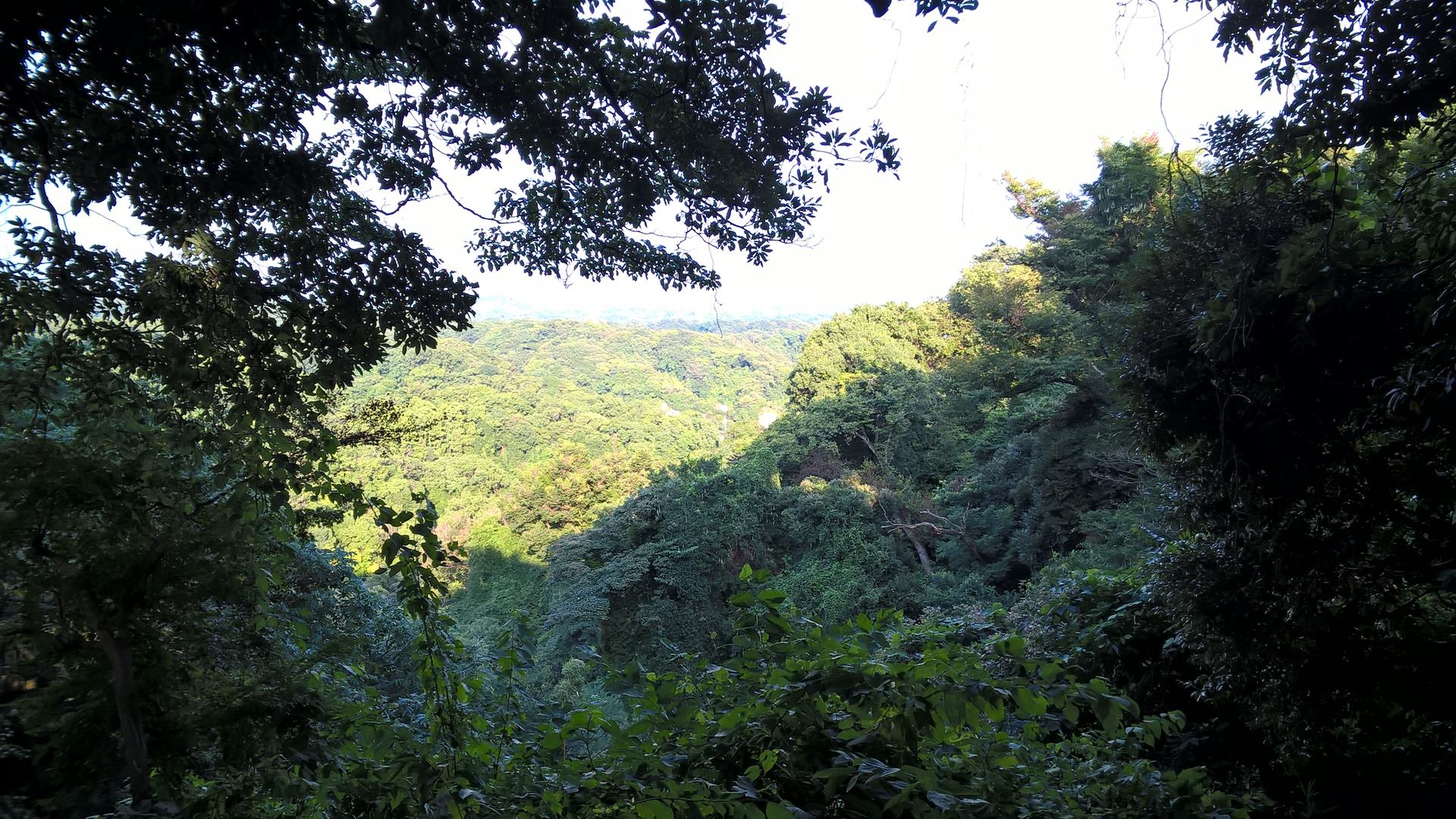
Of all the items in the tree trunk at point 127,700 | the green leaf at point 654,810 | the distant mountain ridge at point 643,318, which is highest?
the distant mountain ridge at point 643,318

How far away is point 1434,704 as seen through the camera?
2.69m

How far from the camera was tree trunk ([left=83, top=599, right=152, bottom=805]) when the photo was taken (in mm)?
2488

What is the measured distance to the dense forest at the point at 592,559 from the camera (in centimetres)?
175

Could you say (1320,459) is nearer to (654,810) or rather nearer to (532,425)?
(654,810)

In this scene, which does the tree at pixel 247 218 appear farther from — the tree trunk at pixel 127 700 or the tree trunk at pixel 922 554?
the tree trunk at pixel 922 554

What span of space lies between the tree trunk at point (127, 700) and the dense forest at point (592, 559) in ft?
0.07

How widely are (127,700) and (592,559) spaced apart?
172 centimetres

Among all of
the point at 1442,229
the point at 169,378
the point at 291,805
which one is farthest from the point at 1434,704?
the point at 169,378

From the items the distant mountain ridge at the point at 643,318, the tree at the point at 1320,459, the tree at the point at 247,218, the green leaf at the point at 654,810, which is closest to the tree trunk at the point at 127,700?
the tree at the point at 247,218

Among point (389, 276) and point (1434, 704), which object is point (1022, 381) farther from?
point (389, 276)

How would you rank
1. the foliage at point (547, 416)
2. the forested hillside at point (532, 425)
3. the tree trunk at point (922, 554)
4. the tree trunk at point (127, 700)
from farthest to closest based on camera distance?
the foliage at point (547, 416), the forested hillside at point (532, 425), the tree trunk at point (922, 554), the tree trunk at point (127, 700)

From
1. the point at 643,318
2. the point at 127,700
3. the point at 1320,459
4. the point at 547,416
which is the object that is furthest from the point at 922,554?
the point at 643,318

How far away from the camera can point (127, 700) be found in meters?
2.57

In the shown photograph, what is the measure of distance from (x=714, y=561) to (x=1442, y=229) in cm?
1463
